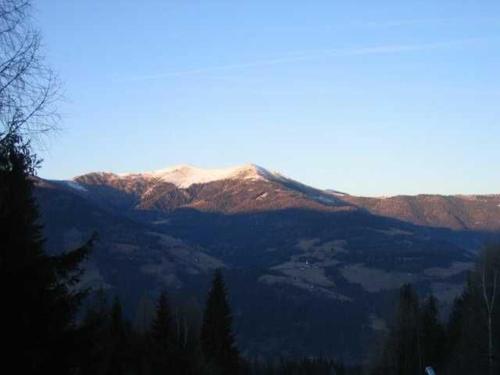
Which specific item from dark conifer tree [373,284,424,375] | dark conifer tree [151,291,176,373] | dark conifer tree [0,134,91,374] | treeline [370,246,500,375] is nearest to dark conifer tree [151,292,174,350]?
dark conifer tree [151,291,176,373]

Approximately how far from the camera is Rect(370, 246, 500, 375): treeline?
47188mm

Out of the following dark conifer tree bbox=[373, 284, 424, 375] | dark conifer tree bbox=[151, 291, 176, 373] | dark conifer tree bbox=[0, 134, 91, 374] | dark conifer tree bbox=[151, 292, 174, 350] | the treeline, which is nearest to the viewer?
dark conifer tree bbox=[0, 134, 91, 374]

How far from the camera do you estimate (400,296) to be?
2667 inches

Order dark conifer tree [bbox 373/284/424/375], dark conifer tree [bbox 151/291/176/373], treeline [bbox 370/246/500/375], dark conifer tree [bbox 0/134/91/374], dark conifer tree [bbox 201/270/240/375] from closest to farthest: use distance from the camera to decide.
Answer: dark conifer tree [bbox 0/134/91/374], treeline [bbox 370/246/500/375], dark conifer tree [bbox 151/291/176/373], dark conifer tree [bbox 201/270/240/375], dark conifer tree [bbox 373/284/424/375]

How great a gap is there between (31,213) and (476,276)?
42.5m

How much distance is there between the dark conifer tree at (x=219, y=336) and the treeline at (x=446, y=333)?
13.7 meters

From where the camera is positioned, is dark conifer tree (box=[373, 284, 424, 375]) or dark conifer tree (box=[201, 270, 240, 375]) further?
dark conifer tree (box=[373, 284, 424, 375])

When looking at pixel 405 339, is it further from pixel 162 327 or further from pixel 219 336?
pixel 162 327

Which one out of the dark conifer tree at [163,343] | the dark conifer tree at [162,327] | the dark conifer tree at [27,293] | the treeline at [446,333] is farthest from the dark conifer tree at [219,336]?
the dark conifer tree at [27,293]

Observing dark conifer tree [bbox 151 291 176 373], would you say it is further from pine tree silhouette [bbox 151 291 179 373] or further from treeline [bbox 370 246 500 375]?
treeline [bbox 370 246 500 375]

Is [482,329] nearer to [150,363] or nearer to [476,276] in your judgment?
[476,276]

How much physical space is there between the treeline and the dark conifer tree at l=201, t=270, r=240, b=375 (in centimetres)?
1370

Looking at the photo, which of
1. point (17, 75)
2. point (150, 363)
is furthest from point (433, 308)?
point (17, 75)

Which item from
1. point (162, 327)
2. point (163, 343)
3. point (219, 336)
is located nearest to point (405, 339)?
point (219, 336)
